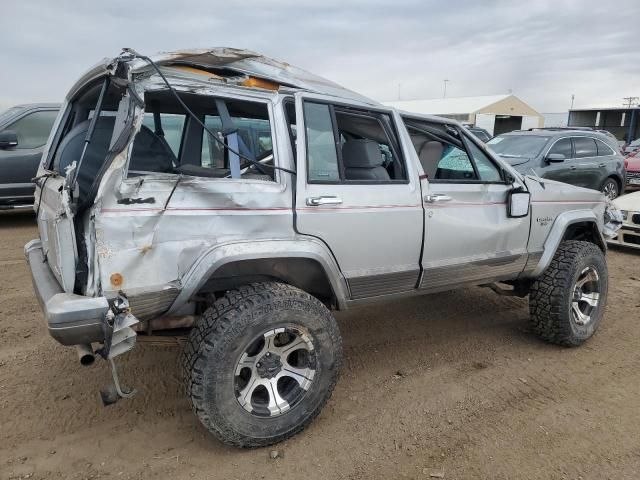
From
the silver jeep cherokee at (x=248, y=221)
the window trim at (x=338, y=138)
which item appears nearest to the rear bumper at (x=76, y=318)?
the silver jeep cherokee at (x=248, y=221)

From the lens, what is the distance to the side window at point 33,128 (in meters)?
7.77

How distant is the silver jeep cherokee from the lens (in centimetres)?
233

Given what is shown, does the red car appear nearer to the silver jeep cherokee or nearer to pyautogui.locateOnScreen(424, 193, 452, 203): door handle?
the silver jeep cherokee

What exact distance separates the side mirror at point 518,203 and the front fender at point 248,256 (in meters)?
1.57

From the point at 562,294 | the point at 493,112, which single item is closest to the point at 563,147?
the point at 562,294

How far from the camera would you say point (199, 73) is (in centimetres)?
271

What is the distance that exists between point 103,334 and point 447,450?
1.92 metres

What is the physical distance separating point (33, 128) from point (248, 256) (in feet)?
A: 23.1

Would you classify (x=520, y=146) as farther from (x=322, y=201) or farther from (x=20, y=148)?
(x=20, y=148)

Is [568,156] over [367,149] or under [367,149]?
under

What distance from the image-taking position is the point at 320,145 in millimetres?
2918

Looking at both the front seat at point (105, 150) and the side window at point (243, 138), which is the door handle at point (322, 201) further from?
the front seat at point (105, 150)

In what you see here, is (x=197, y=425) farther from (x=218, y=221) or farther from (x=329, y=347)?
(x=218, y=221)

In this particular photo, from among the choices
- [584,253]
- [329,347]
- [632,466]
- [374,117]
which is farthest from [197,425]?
[584,253]
